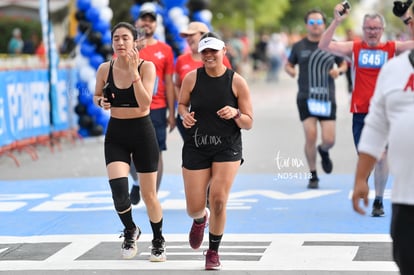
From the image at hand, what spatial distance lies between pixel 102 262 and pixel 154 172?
31.7 inches

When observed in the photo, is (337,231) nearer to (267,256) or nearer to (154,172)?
(267,256)

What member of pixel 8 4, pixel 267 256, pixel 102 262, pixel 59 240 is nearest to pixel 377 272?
pixel 267 256

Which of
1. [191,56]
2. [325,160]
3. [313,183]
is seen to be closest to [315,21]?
[325,160]

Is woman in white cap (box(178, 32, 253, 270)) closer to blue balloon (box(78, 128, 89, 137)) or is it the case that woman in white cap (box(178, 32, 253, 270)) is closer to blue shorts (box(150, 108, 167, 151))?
blue shorts (box(150, 108, 167, 151))

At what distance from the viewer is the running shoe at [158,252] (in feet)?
24.9

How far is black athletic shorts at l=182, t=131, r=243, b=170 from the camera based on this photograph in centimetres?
731

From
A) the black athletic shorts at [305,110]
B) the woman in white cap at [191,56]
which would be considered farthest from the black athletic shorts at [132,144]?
the black athletic shorts at [305,110]

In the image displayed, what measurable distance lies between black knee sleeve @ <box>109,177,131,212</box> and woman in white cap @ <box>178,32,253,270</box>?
533 mm

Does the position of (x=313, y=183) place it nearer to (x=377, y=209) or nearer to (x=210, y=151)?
(x=377, y=209)

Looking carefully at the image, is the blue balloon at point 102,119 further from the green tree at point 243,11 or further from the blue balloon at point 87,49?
the green tree at point 243,11

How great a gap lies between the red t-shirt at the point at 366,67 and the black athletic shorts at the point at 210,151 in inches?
98.8

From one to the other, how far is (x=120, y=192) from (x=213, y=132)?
89cm

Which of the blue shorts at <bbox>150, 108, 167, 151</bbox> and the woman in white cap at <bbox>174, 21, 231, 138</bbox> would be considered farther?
the blue shorts at <bbox>150, 108, 167, 151</bbox>

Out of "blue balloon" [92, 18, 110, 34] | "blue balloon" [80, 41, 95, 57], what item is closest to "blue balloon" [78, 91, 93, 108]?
"blue balloon" [80, 41, 95, 57]
